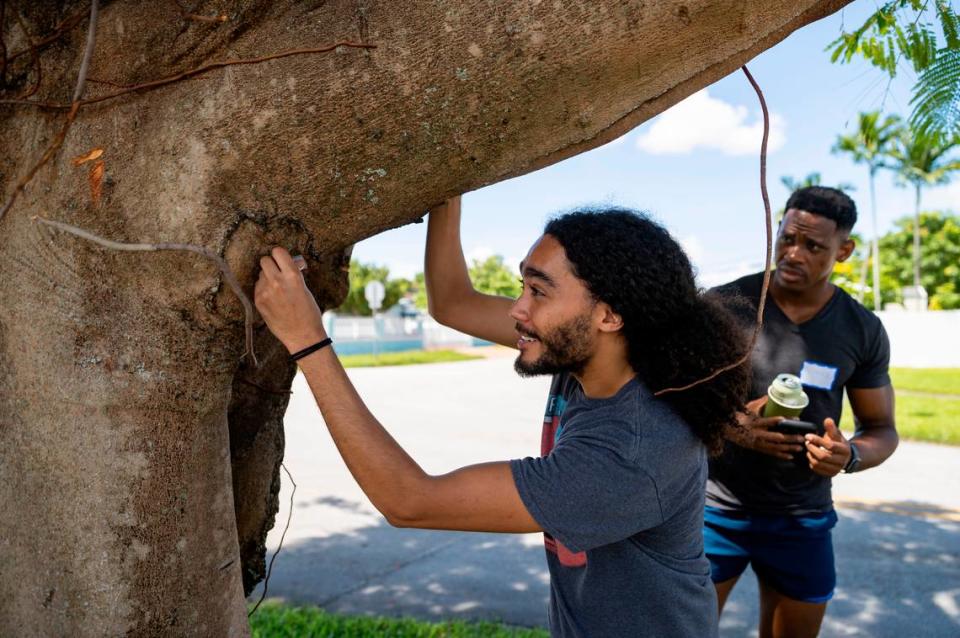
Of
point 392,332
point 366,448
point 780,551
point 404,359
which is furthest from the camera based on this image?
point 392,332

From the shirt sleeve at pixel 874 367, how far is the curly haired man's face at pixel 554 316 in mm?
1970

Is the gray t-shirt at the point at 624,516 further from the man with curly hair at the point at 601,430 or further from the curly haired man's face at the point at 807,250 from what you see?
the curly haired man's face at the point at 807,250

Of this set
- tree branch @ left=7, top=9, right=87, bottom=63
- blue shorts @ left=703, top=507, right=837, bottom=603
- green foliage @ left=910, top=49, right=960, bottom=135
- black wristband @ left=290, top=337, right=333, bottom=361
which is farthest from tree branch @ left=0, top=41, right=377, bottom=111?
blue shorts @ left=703, top=507, right=837, bottom=603

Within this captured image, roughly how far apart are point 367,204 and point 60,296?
0.67 m


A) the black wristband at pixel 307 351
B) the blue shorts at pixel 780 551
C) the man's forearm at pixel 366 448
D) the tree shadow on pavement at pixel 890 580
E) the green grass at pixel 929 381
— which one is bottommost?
the green grass at pixel 929 381

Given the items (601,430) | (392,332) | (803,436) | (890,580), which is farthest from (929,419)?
(392,332)

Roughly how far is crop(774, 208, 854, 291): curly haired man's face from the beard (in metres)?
1.76

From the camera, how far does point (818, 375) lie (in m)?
3.36

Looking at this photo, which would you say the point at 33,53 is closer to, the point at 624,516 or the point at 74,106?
the point at 74,106

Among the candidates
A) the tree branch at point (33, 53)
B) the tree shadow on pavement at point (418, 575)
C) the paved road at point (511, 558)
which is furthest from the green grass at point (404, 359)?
the tree branch at point (33, 53)

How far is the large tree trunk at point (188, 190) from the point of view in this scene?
5.04 ft

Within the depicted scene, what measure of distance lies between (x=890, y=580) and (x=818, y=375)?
288 centimetres

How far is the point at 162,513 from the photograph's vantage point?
1.70 meters

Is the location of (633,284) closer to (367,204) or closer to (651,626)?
(367,204)
